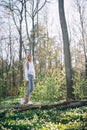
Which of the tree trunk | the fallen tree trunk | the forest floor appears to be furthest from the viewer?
the tree trunk

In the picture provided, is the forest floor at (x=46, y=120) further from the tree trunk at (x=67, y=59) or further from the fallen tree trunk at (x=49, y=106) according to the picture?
the tree trunk at (x=67, y=59)

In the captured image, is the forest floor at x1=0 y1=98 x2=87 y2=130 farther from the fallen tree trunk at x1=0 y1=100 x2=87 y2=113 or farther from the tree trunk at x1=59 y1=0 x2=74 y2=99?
the tree trunk at x1=59 y1=0 x2=74 y2=99

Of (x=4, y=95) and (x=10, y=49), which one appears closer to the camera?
(x=4, y=95)

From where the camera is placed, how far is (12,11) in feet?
121

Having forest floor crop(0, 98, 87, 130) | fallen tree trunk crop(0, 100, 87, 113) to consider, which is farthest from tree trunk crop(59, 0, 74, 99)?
forest floor crop(0, 98, 87, 130)

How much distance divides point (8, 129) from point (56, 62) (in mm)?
47794

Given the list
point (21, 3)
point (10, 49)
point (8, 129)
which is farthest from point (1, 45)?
point (8, 129)

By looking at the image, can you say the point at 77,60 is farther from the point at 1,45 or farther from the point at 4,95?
the point at 4,95

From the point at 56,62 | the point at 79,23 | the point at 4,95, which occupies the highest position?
the point at 79,23

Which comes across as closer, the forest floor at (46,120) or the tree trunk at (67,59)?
the forest floor at (46,120)

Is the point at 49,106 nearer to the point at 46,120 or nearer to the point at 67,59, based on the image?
the point at 46,120

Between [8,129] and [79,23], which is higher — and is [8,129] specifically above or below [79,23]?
below

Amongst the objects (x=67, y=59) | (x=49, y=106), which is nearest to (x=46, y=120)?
(x=49, y=106)

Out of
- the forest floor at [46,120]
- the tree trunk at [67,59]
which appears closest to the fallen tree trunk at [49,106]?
the forest floor at [46,120]
